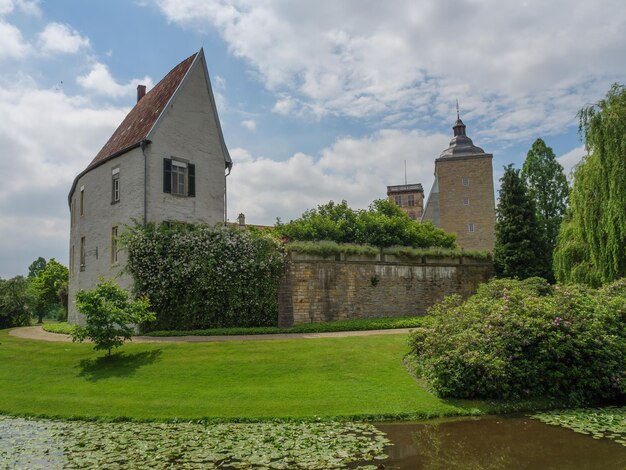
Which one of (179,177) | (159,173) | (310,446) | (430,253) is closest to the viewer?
(310,446)

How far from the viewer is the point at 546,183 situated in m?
32.9

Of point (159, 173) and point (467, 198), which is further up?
point (467, 198)

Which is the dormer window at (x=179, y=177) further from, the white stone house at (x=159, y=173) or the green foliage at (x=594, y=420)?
the green foliage at (x=594, y=420)

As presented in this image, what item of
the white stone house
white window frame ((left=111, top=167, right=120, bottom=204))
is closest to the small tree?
the white stone house

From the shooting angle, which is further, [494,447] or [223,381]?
[223,381]

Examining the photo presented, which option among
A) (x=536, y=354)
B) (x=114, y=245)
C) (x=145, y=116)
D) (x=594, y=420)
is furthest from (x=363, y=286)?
(x=594, y=420)

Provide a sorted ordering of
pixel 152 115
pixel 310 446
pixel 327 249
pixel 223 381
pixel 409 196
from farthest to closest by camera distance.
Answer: pixel 409 196, pixel 327 249, pixel 152 115, pixel 223 381, pixel 310 446

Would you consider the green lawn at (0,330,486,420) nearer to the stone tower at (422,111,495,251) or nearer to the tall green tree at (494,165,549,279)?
the tall green tree at (494,165,549,279)

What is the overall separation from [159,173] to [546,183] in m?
25.1

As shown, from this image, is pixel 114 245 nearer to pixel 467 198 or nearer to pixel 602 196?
pixel 602 196

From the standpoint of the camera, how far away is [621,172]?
16.5m

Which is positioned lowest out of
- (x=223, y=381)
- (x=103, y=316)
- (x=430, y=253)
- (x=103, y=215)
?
(x=223, y=381)

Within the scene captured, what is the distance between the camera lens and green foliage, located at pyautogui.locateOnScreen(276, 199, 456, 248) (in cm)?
3164

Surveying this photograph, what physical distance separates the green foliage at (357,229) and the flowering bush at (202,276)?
1180cm
